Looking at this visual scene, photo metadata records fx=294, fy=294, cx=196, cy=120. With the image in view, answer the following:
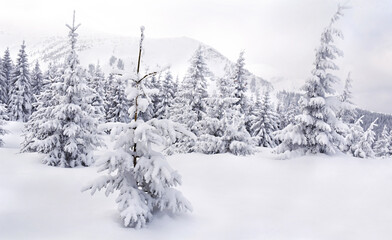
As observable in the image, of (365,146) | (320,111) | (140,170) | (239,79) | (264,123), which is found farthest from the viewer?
(264,123)

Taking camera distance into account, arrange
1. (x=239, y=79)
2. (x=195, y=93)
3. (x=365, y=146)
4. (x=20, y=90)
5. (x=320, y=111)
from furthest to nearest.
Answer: (x=20, y=90)
(x=365, y=146)
(x=239, y=79)
(x=195, y=93)
(x=320, y=111)

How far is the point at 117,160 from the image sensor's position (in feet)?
21.1

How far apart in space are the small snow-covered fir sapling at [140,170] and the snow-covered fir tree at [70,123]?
1015cm

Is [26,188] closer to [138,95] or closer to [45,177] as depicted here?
[45,177]

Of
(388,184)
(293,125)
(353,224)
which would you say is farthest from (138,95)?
(293,125)

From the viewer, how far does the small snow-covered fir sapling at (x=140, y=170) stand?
6301 millimetres

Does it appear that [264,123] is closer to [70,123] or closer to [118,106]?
[118,106]

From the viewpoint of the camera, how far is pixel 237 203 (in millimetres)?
9547

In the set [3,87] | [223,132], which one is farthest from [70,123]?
[3,87]

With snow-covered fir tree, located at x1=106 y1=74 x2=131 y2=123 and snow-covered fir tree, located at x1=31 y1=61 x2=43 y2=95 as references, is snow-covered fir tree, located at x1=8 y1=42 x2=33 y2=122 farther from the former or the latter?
snow-covered fir tree, located at x1=106 y1=74 x2=131 y2=123

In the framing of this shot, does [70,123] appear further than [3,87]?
No

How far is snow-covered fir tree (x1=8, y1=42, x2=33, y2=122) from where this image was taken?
47.1 meters

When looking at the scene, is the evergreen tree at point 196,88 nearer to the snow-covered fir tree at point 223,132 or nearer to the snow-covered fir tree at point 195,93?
the snow-covered fir tree at point 195,93

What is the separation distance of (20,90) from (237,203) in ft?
159
